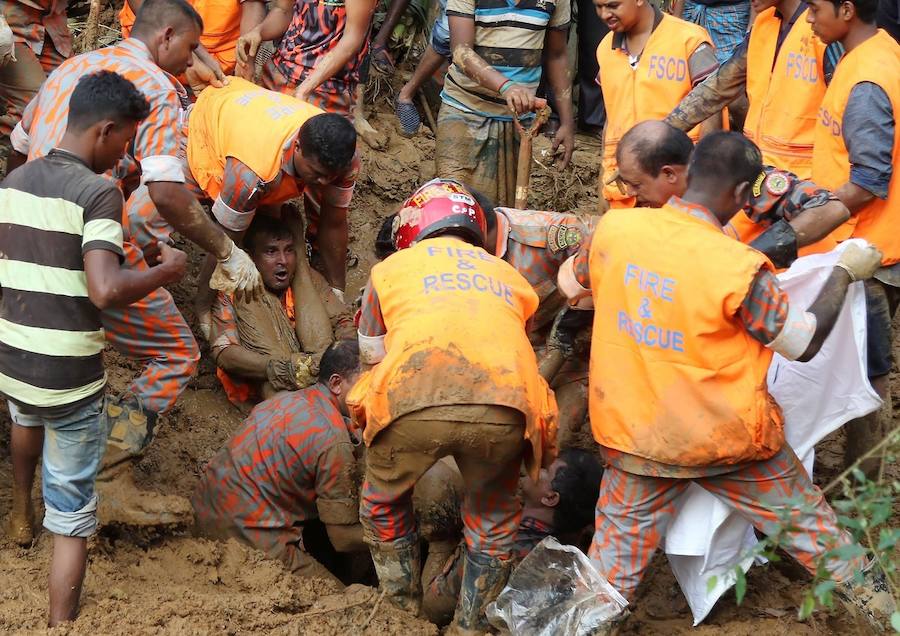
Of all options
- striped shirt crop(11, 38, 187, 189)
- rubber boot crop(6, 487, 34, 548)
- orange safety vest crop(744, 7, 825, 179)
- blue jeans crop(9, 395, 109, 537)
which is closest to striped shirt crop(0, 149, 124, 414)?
blue jeans crop(9, 395, 109, 537)

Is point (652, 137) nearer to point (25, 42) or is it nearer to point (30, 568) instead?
point (30, 568)

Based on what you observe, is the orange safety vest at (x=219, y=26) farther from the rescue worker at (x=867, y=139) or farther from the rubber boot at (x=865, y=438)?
the rubber boot at (x=865, y=438)

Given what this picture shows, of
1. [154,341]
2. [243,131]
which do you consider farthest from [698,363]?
[243,131]

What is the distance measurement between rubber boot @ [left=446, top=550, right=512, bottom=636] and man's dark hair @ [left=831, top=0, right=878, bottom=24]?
2.42 metres

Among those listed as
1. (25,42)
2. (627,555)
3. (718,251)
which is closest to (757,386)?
(718,251)

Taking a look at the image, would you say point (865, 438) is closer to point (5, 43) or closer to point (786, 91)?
point (786, 91)

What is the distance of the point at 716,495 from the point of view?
11.0 feet

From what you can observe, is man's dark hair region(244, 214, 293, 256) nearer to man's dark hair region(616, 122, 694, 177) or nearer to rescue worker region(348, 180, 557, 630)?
rescue worker region(348, 180, 557, 630)

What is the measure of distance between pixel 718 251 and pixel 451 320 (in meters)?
0.84

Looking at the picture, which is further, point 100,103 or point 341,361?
point 341,361

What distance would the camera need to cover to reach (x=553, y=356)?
14.4 ft

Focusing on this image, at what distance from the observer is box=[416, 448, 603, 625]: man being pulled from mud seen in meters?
3.91

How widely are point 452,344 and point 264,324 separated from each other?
2294 millimetres

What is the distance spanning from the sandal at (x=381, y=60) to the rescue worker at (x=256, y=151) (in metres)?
2.10
